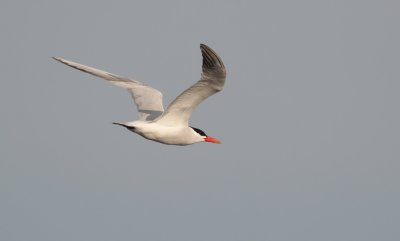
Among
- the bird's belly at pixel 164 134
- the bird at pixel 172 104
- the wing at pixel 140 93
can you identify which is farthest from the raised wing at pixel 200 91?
the wing at pixel 140 93

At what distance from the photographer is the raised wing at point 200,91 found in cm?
1493

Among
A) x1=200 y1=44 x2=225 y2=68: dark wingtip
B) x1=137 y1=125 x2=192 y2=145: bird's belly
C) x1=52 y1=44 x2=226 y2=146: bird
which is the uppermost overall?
x1=200 y1=44 x2=225 y2=68: dark wingtip

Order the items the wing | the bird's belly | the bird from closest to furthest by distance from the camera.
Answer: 1. the bird
2. the bird's belly
3. the wing

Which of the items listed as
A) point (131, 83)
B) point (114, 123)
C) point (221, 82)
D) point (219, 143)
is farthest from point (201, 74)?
point (131, 83)

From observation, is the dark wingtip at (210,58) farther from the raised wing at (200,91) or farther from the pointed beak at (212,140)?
the pointed beak at (212,140)

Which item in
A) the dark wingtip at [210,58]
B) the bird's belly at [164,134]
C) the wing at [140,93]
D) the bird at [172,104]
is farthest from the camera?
the wing at [140,93]

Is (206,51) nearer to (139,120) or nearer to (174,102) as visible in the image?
(174,102)

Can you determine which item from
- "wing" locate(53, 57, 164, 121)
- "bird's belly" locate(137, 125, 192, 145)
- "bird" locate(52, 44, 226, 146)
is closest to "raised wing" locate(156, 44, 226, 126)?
"bird" locate(52, 44, 226, 146)

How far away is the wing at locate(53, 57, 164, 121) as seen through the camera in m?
18.4

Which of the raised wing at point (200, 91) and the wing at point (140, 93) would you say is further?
the wing at point (140, 93)

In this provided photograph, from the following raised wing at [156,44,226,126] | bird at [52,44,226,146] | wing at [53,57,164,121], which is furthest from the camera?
wing at [53,57,164,121]

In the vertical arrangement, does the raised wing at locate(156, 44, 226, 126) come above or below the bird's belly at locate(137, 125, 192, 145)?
above

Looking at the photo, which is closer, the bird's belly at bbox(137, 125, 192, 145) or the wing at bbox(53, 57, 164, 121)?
the bird's belly at bbox(137, 125, 192, 145)

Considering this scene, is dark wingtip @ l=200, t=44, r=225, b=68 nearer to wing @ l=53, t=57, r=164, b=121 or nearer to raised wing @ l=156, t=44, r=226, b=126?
raised wing @ l=156, t=44, r=226, b=126
